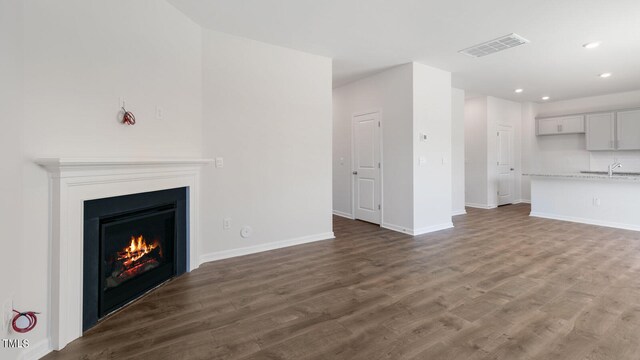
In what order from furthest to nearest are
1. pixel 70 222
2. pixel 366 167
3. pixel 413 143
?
pixel 366 167, pixel 413 143, pixel 70 222

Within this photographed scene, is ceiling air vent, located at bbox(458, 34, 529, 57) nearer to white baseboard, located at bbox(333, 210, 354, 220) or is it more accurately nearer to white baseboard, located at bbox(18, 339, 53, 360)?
white baseboard, located at bbox(333, 210, 354, 220)

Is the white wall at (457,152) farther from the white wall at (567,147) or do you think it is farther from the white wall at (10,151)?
the white wall at (10,151)

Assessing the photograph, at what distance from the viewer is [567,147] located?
7723 millimetres

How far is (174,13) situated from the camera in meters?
3.03

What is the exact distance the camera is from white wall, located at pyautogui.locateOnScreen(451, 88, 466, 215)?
6566mm

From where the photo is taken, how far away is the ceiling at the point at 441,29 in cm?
301

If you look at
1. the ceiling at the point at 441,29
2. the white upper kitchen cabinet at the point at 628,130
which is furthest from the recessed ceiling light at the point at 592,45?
the white upper kitchen cabinet at the point at 628,130

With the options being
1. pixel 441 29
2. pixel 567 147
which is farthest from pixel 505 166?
pixel 441 29

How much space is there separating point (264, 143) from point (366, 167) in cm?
235

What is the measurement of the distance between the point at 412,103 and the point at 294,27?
7.37 feet

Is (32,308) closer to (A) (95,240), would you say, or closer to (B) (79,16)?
(A) (95,240)

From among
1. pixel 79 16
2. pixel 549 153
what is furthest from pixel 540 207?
pixel 79 16

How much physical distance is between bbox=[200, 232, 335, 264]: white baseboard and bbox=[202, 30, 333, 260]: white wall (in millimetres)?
16

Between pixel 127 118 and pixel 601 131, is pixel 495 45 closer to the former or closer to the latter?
pixel 127 118
